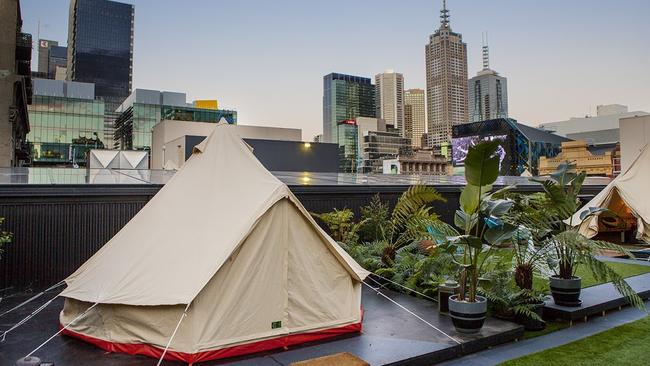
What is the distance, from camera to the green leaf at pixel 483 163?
604cm

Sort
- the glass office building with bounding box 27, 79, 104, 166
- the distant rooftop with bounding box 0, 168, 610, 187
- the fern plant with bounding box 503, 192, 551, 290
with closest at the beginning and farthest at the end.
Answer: the fern plant with bounding box 503, 192, 551, 290, the distant rooftop with bounding box 0, 168, 610, 187, the glass office building with bounding box 27, 79, 104, 166

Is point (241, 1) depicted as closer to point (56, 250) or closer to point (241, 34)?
point (241, 34)

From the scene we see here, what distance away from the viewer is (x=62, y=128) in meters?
75.2

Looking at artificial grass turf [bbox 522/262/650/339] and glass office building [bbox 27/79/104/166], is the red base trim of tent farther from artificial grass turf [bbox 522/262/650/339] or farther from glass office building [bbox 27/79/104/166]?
glass office building [bbox 27/79/104/166]

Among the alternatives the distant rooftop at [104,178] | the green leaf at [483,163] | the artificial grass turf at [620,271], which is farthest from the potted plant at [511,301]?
the artificial grass turf at [620,271]

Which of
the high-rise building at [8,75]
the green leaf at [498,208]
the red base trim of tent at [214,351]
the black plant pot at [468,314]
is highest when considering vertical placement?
the high-rise building at [8,75]

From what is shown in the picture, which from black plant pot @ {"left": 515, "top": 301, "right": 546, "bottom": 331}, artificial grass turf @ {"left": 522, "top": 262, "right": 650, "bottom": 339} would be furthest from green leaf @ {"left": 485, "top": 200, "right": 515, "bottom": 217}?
artificial grass turf @ {"left": 522, "top": 262, "right": 650, "bottom": 339}

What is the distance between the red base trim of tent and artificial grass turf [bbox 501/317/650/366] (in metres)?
2.66

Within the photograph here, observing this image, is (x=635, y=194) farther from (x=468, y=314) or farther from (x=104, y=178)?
(x=104, y=178)

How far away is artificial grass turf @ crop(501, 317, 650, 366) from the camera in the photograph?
18.8ft

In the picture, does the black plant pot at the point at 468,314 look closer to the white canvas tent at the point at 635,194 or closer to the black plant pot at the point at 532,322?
the black plant pot at the point at 532,322

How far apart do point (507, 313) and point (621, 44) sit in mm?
32267

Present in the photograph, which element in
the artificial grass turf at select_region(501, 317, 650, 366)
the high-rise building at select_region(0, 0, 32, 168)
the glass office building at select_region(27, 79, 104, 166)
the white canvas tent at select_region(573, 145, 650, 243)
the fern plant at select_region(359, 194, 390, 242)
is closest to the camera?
the artificial grass turf at select_region(501, 317, 650, 366)

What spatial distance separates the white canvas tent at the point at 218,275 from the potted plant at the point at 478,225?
5.11 feet
